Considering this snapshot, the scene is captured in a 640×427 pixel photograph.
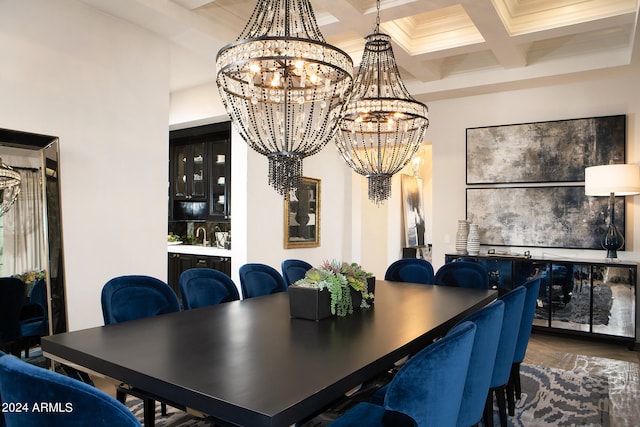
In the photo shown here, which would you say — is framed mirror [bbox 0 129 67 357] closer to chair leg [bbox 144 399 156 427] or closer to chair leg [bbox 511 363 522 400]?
chair leg [bbox 144 399 156 427]

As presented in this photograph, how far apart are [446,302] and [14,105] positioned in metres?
3.17

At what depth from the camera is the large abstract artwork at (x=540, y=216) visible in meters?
5.06

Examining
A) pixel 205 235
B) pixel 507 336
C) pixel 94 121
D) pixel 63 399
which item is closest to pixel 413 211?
pixel 205 235

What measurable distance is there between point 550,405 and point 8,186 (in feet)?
13.0

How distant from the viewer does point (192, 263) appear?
5910 millimetres

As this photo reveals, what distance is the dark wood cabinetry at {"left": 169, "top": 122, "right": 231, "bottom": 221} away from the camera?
19.7 feet

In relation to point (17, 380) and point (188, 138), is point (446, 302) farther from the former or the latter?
point (188, 138)

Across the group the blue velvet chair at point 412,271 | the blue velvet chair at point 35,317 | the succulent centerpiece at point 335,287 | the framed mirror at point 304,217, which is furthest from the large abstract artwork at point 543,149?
the blue velvet chair at point 35,317

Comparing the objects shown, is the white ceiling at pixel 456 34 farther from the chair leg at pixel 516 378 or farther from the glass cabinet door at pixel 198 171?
the chair leg at pixel 516 378

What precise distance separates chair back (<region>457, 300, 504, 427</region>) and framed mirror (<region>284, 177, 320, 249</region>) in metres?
3.91

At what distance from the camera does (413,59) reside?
4.84 m

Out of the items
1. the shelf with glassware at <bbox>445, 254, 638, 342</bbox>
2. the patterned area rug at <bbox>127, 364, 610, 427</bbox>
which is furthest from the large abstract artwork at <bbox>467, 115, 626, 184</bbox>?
the patterned area rug at <bbox>127, 364, 610, 427</bbox>

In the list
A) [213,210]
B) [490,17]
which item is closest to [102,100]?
[213,210]

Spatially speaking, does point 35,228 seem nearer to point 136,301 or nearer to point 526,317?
point 136,301
